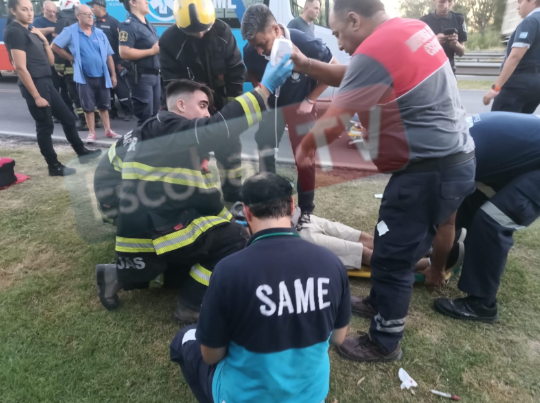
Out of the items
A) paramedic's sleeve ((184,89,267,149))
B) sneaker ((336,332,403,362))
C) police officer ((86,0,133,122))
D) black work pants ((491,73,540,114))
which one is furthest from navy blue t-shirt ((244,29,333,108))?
police officer ((86,0,133,122))

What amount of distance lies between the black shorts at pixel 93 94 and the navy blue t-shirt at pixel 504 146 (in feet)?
16.5

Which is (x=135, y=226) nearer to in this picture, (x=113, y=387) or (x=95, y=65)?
(x=113, y=387)

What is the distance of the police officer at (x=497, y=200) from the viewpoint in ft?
6.71

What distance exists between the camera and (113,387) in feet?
6.01

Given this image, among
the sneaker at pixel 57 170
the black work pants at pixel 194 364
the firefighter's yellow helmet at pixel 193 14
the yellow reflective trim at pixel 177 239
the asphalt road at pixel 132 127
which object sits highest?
the firefighter's yellow helmet at pixel 193 14

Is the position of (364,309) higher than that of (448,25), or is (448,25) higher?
(448,25)

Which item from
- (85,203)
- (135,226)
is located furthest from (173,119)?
(85,203)

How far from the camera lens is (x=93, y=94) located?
559 centimetres

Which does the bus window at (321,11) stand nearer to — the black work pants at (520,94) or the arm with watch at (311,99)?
the black work pants at (520,94)

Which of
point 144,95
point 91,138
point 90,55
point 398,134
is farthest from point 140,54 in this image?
point 398,134

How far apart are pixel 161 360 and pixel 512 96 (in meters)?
4.02

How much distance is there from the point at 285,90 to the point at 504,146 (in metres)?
1.58

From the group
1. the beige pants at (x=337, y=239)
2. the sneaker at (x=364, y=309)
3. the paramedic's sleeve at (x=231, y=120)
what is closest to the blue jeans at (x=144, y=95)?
the beige pants at (x=337, y=239)

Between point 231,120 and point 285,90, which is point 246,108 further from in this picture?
point 285,90
